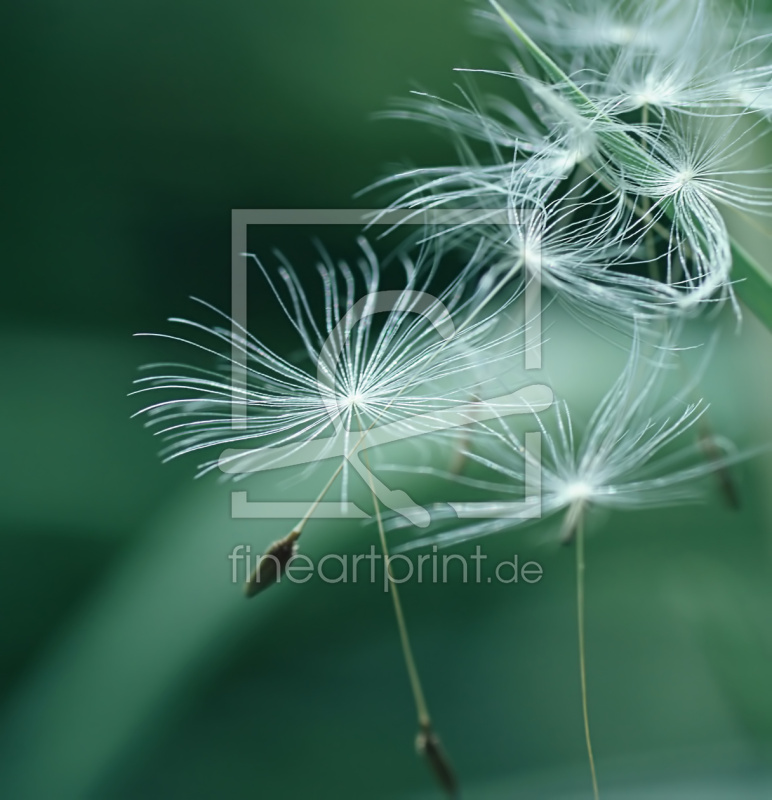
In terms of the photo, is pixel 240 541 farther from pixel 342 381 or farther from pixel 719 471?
pixel 719 471

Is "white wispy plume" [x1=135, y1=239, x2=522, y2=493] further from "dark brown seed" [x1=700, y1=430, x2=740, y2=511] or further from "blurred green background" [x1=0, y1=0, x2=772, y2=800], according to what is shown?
"blurred green background" [x1=0, y1=0, x2=772, y2=800]

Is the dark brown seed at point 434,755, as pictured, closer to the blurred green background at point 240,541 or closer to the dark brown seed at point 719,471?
the dark brown seed at point 719,471

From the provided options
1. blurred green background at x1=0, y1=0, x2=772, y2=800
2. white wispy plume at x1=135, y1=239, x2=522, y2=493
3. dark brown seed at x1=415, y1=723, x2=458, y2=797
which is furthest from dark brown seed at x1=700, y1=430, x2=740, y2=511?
blurred green background at x1=0, y1=0, x2=772, y2=800

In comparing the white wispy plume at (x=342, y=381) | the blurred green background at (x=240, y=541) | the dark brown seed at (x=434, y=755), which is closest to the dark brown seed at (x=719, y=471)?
the white wispy plume at (x=342, y=381)

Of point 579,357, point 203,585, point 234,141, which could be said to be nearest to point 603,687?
point 579,357

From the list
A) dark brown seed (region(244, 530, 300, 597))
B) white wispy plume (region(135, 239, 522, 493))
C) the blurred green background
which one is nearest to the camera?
dark brown seed (region(244, 530, 300, 597))

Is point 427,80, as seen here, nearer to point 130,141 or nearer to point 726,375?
point 130,141

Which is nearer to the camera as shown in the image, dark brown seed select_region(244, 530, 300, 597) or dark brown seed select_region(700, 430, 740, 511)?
dark brown seed select_region(244, 530, 300, 597)

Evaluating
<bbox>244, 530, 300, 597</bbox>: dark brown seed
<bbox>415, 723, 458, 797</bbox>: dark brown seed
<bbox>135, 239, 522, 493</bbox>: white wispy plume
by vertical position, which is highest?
<bbox>135, 239, 522, 493</bbox>: white wispy plume

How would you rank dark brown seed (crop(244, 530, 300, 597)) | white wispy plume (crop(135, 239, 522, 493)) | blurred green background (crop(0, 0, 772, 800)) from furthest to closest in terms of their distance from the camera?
blurred green background (crop(0, 0, 772, 800)) → white wispy plume (crop(135, 239, 522, 493)) → dark brown seed (crop(244, 530, 300, 597))
